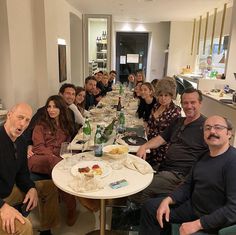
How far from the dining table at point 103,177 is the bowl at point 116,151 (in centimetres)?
2

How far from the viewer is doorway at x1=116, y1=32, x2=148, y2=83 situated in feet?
32.2

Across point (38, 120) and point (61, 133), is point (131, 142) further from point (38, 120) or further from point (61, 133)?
point (38, 120)

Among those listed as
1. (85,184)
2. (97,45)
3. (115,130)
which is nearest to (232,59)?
(115,130)

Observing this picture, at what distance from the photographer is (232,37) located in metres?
5.16

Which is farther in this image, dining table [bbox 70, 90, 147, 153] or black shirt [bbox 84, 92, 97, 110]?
black shirt [bbox 84, 92, 97, 110]

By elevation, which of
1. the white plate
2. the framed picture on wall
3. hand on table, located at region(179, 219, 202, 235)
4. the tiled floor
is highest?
the framed picture on wall

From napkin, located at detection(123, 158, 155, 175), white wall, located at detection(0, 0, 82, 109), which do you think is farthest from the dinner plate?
white wall, located at detection(0, 0, 82, 109)

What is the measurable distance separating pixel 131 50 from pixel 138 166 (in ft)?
28.6

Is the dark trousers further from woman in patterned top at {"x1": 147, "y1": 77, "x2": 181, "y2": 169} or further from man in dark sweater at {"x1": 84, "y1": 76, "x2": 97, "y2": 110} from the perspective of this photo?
man in dark sweater at {"x1": 84, "y1": 76, "x2": 97, "y2": 110}

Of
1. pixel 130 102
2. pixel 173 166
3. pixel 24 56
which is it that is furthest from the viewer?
pixel 130 102

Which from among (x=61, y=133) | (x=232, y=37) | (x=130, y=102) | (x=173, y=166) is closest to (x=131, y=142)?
(x=173, y=166)

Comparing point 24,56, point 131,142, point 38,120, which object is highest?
point 24,56

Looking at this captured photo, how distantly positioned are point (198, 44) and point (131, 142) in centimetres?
674

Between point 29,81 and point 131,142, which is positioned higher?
point 29,81
